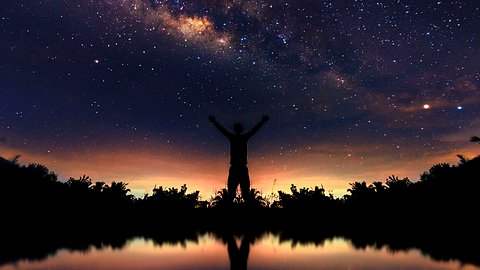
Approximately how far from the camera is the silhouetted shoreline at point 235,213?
15.7ft

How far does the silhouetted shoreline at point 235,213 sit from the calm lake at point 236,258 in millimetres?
559

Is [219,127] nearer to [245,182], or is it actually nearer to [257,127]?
[257,127]

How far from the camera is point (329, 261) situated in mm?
2578

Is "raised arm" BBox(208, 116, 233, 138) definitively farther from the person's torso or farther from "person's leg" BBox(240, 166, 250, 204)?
"person's leg" BBox(240, 166, 250, 204)

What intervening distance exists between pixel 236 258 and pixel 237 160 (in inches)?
223

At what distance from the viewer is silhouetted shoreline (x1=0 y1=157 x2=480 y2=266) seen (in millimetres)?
4780

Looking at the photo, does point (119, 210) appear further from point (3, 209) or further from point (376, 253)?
point (376, 253)

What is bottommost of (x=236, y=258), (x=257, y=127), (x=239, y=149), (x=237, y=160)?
(x=236, y=258)

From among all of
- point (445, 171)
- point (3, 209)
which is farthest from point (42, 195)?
point (445, 171)

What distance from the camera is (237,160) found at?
8344 mm

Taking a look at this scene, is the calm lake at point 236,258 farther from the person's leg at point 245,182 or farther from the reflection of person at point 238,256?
the person's leg at point 245,182

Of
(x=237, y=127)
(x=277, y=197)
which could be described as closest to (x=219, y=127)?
(x=237, y=127)

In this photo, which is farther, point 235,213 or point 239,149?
point 239,149

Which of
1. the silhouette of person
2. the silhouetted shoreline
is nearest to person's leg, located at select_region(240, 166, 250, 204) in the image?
the silhouette of person
